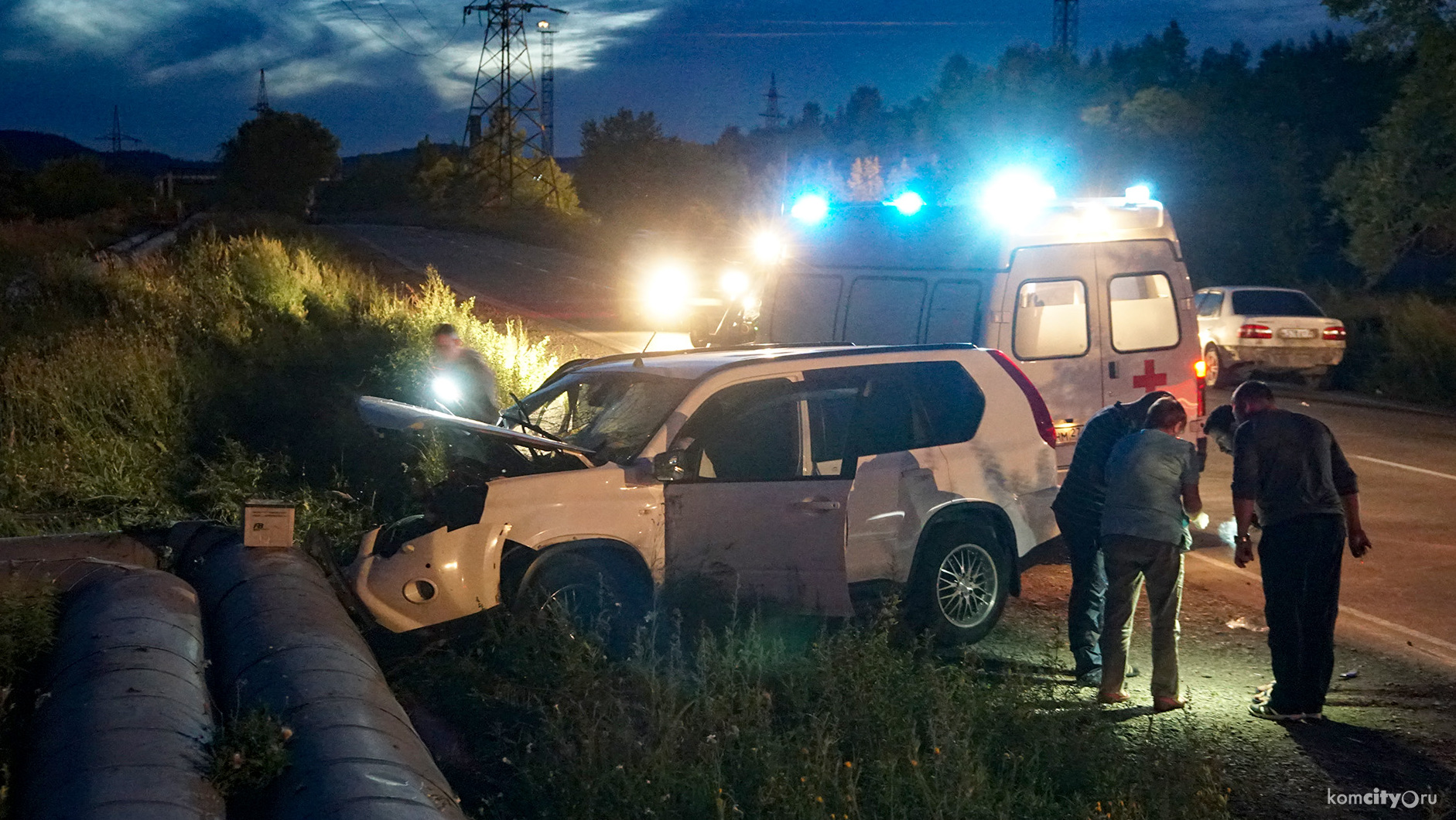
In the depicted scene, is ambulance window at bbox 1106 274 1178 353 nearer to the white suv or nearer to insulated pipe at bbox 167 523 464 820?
insulated pipe at bbox 167 523 464 820

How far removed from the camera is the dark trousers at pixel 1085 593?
21.9 feet

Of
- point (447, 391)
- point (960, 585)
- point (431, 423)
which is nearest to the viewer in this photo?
point (431, 423)

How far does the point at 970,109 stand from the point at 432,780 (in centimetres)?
6636

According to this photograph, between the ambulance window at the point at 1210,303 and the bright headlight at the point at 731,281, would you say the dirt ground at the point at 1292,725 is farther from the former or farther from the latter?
the bright headlight at the point at 731,281

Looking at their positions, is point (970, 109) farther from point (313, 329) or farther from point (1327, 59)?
point (313, 329)

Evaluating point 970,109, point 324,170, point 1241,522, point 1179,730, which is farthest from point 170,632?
point 324,170

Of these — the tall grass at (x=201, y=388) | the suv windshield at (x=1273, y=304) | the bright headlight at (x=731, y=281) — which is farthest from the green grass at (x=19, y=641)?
the suv windshield at (x=1273, y=304)

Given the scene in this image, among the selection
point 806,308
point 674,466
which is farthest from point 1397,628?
point 806,308

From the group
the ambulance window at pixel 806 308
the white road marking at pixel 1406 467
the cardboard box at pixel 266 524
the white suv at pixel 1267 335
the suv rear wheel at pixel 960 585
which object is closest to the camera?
the cardboard box at pixel 266 524

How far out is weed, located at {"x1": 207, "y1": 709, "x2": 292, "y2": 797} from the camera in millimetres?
4047

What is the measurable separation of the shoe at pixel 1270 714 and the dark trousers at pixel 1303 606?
2 centimetres

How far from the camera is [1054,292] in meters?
9.80

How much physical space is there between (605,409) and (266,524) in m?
1.97

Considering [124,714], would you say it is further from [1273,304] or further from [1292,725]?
[1273,304]
